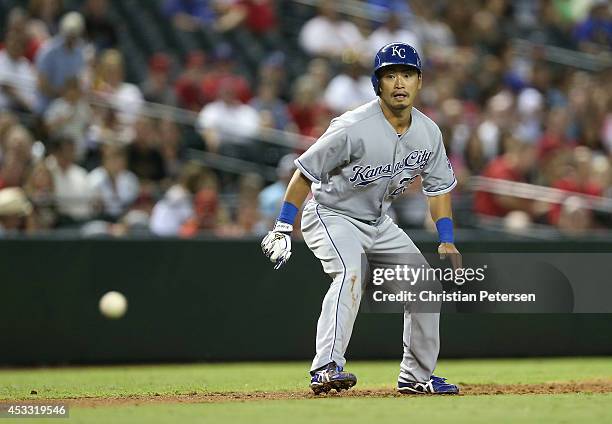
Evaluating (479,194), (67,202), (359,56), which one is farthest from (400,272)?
(359,56)

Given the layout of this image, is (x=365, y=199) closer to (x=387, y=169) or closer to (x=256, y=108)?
(x=387, y=169)

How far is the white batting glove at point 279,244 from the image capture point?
6.87 metres

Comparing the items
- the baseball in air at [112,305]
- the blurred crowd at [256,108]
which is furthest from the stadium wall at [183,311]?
the blurred crowd at [256,108]

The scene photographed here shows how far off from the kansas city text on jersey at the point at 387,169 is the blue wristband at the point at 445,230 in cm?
42

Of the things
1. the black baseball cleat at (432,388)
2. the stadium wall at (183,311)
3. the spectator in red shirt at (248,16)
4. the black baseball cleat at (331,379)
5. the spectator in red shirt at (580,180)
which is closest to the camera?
the black baseball cleat at (331,379)

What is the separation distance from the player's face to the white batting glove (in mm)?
1014

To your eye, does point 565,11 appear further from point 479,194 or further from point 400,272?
point 400,272

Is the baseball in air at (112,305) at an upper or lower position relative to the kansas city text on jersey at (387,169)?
lower

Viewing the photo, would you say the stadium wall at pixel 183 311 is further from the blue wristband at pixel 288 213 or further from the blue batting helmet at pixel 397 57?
the blue batting helmet at pixel 397 57

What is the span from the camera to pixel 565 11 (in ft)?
60.1

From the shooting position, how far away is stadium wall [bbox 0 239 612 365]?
10367 millimetres

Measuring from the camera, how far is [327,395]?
7.03 metres

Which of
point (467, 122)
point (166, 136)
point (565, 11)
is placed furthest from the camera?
point (565, 11)

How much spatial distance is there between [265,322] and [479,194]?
310cm
